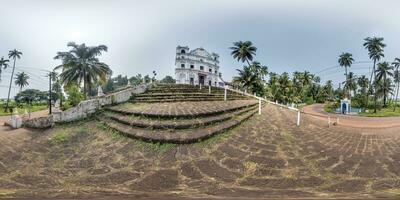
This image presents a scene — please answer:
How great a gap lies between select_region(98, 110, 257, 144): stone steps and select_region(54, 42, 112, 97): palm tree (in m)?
10.1

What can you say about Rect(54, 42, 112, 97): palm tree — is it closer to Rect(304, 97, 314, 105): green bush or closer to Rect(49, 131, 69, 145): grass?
Rect(49, 131, 69, 145): grass

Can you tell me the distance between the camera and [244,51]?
167 ft

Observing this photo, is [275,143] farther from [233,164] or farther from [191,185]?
[191,185]

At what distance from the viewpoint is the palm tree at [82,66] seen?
2934 centimetres

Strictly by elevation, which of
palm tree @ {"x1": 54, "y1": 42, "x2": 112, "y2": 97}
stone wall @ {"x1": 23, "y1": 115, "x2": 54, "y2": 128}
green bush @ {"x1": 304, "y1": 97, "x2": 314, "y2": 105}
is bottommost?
stone wall @ {"x1": 23, "y1": 115, "x2": 54, "y2": 128}

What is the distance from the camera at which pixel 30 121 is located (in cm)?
2266

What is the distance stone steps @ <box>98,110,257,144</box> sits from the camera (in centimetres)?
1783

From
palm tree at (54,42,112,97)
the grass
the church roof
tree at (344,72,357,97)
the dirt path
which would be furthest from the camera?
tree at (344,72,357,97)

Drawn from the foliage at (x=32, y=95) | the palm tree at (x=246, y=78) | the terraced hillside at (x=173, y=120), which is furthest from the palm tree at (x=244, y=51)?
the foliage at (x=32, y=95)

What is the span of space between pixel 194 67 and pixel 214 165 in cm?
4508

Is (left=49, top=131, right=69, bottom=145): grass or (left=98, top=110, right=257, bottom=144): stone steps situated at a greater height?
(left=98, top=110, right=257, bottom=144): stone steps

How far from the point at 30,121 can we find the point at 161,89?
14458mm

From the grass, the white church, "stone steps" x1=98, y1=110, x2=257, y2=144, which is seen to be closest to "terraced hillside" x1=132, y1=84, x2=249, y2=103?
"stone steps" x1=98, y1=110, x2=257, y2=144

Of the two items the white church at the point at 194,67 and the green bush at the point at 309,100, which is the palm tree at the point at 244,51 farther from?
the green bush at the point at 309,100
